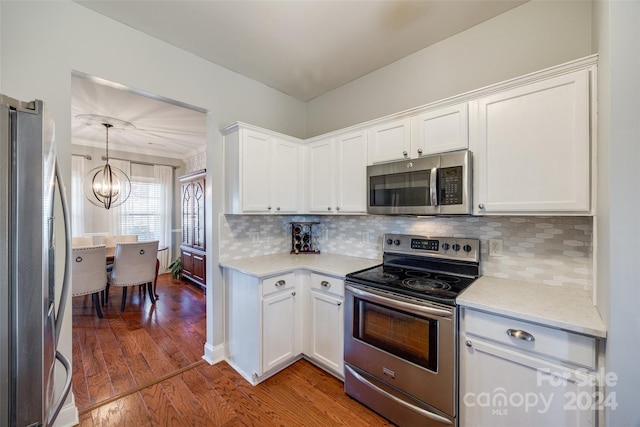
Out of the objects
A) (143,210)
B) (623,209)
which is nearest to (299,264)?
(623,209)

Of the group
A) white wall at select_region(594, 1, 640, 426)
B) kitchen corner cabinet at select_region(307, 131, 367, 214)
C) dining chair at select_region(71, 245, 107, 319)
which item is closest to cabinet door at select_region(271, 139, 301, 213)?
kitchen corner cabinet at select_region(307, 131, 367, 214)

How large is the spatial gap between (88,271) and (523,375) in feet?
14.2

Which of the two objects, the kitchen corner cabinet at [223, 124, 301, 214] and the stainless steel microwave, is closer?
the stainless steel microwave

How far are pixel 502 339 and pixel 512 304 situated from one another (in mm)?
188

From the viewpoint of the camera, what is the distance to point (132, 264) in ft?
11.7

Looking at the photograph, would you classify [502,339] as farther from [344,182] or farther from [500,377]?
[344,182]

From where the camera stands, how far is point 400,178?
1966mm

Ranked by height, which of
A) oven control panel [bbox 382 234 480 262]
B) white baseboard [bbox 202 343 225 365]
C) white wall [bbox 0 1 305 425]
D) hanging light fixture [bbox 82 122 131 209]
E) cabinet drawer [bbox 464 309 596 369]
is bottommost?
white baseboard [bbox 202 343 225 365]

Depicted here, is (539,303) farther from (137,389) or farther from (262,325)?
(137,389)

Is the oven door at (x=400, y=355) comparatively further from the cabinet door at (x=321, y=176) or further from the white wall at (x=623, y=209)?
the cabinet door at (x=321, y=176)

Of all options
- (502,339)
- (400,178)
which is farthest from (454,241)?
(502,339)

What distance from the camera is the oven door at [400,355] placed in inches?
57.7

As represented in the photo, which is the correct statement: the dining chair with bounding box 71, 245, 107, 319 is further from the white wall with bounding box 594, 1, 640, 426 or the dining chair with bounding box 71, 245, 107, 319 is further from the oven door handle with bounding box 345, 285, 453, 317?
the white wall with bounding box 594, 1, 640, 426

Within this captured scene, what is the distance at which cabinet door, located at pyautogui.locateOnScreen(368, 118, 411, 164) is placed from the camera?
6.53ft
